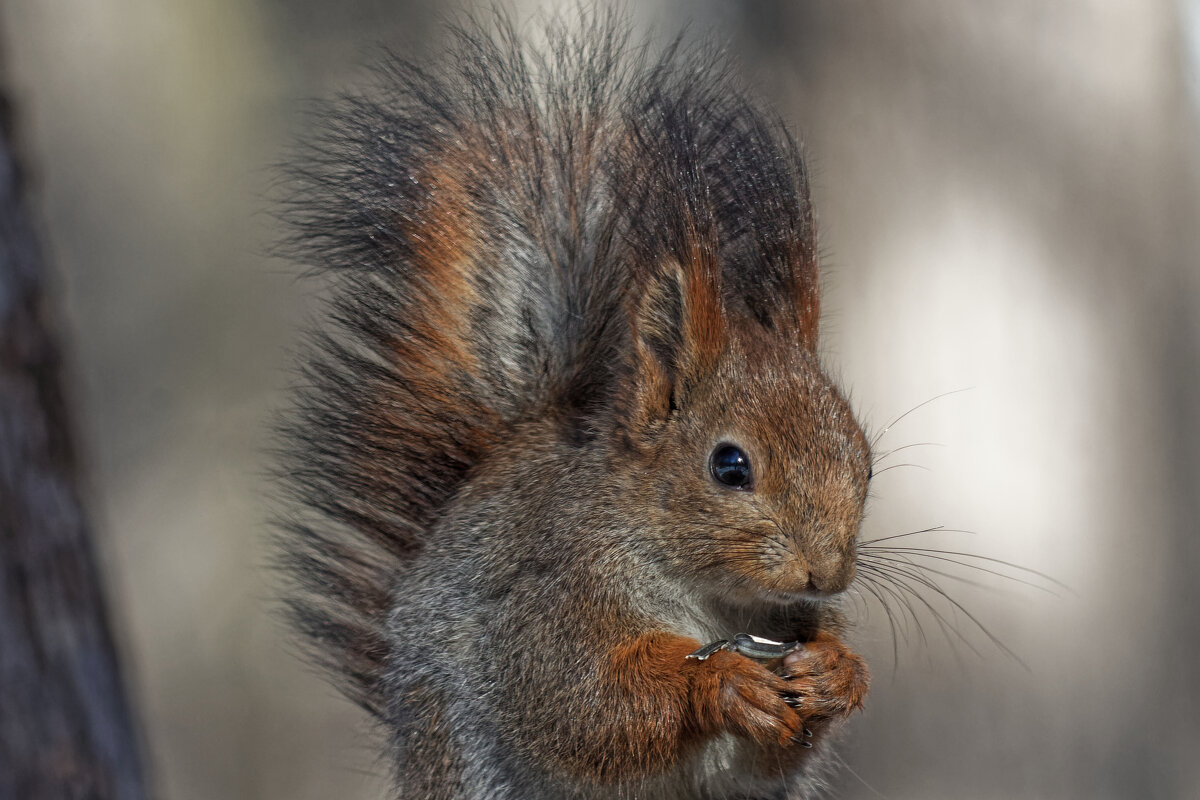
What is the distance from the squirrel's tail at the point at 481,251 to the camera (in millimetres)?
1142

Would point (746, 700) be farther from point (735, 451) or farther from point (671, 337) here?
point (671, 337)

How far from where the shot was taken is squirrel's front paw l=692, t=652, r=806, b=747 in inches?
39.8

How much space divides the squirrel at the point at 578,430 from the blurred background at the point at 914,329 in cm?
104

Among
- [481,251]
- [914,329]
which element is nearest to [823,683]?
[481,251]

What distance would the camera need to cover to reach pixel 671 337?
1.11 meters

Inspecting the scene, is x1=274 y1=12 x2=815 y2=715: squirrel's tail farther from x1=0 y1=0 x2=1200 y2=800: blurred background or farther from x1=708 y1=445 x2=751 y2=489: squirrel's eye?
x1=0 y1=0 x2=1200 y2=800: blurred background

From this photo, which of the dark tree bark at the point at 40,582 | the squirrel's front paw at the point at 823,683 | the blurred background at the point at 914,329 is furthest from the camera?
the blurred background at the point at 914,329

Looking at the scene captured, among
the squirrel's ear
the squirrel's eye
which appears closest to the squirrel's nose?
the squirrel's eye

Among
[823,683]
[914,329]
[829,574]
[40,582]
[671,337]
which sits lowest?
[823,683]

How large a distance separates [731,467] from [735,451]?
0.02m

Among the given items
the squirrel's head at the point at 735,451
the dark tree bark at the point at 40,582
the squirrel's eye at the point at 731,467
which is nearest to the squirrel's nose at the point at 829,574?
the squirrel's head at the point at 735,451

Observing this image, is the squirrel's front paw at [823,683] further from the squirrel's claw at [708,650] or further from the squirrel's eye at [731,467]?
the squirrel's eye at [731,467]

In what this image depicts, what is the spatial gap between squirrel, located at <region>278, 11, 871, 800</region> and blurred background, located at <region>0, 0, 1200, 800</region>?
1.04 metres

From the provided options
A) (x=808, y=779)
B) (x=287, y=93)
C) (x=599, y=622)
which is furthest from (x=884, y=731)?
(x=287, y=93)
